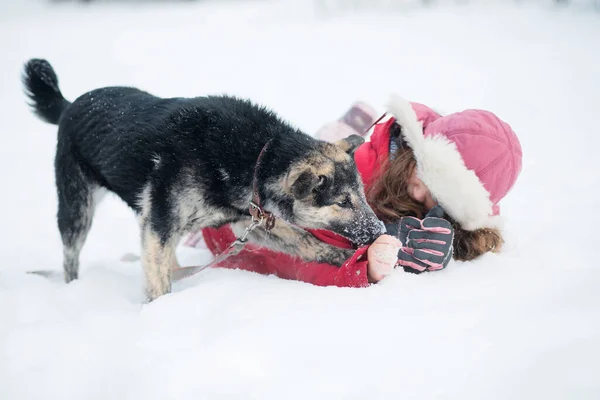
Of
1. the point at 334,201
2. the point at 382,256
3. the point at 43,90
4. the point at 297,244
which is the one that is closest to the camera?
the point at 382,256

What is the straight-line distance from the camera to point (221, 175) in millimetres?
2707

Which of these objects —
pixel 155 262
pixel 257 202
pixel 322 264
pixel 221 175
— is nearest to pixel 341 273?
pixel 322 264

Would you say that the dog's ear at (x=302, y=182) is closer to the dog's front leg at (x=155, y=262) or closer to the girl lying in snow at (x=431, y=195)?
the girl lying in snow at (x=431, y=195)

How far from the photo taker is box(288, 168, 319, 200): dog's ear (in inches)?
101

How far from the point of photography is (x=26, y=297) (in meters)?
2.63

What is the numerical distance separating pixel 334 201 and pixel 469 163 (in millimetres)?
885

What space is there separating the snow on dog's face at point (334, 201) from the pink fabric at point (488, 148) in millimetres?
669

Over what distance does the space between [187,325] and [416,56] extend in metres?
10.8

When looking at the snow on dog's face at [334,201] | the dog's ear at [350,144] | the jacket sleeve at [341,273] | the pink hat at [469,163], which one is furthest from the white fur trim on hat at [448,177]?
the jacket sleeve at [341,273]

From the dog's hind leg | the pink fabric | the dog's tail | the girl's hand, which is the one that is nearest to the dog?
the girl's hand

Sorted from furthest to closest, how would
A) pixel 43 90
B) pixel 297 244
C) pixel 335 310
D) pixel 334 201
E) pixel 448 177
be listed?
pixel 43 90
pixel 297 244
pixel 334 201
pixel 448 177
pixel 335 310

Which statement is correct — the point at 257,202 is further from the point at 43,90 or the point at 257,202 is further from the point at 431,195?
the point at 43,90

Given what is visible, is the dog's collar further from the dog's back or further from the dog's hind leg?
the dog's hind leg

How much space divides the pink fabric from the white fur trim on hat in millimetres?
82
